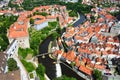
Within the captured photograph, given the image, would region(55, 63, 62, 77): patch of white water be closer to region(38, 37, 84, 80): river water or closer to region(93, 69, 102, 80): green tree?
region(38, 37, 84, 80): river water

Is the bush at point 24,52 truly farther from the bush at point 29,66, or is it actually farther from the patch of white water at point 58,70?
A: the patch of white water at point 58,70

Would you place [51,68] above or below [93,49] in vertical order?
below

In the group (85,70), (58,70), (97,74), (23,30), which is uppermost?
(23,30)

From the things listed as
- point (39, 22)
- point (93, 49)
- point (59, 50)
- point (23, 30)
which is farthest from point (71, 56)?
point (39, 22)

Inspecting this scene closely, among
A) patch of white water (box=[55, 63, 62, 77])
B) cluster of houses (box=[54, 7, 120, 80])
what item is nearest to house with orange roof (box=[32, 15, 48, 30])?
cluster of houses (box=[54, 7, 120, 80])

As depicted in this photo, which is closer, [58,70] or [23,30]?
[58,70]


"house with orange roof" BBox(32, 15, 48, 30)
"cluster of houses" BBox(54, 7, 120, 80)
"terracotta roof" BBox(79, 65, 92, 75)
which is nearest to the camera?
"terracotta roof" BBox(79, 65, 92, 75)

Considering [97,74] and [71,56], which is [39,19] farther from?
[97,74]

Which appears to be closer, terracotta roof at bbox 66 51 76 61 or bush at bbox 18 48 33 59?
terracotta roof at bbox 66 51 76 61
